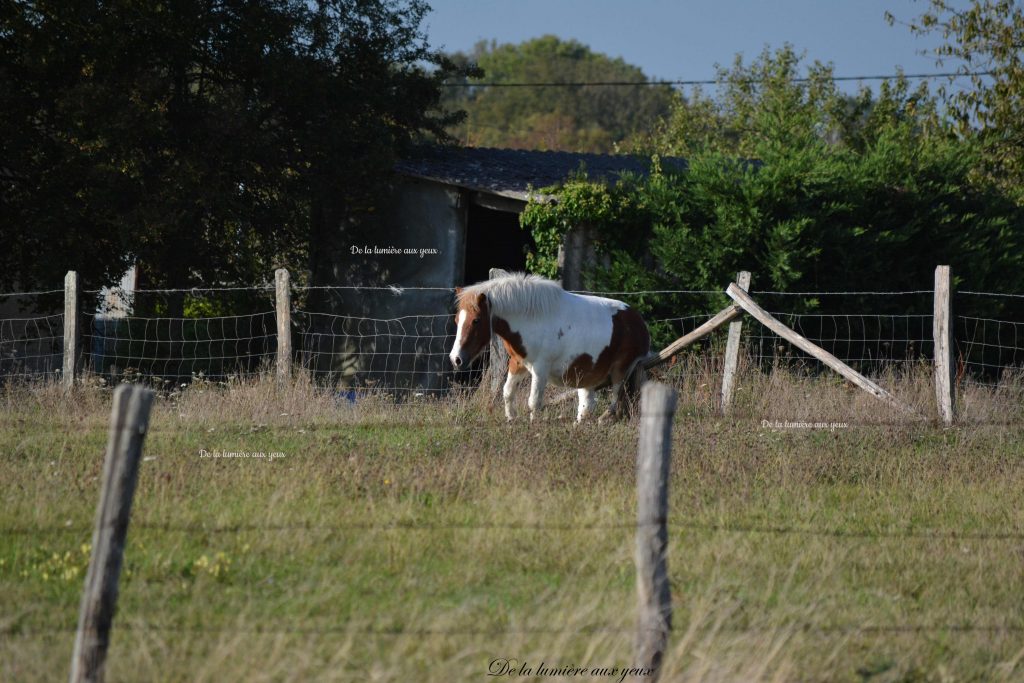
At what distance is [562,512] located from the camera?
23.0 ft

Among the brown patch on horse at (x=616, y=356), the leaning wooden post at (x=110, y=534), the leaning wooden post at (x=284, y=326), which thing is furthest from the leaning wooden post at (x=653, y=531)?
the leaning wooden post at (x=284, y=326)

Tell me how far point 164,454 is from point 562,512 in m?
3.49

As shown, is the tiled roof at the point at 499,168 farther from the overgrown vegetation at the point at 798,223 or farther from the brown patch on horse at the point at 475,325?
the brown patch on horse at the point at 475,325

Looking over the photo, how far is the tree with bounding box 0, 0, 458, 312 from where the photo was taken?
14984 millimetres

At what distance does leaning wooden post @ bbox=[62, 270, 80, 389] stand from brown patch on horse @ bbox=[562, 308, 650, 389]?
5.81 meters

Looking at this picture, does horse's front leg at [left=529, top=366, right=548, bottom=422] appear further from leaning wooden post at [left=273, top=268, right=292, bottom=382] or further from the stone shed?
the stone shed

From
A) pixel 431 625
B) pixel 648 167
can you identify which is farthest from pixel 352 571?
pixel 648 167

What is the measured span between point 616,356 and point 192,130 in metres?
8.70

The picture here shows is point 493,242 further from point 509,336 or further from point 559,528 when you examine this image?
point 559,528

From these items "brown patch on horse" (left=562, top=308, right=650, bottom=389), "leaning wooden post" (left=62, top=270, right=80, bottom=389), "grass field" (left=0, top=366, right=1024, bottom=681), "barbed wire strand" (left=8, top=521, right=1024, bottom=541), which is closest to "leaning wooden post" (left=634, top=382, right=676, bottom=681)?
"grass field" (left=0, top=366, right=1024, bottom=681)

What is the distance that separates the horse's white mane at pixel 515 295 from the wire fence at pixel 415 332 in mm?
1764

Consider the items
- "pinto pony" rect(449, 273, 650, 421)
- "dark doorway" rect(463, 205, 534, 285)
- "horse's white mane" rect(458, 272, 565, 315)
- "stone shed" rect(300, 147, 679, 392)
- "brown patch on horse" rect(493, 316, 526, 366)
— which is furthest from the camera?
"dark doorway" rect(463, 205, 534, 285)

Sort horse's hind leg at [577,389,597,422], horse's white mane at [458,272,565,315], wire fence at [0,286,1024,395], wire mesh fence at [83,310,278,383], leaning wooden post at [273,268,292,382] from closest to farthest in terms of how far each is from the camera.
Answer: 1. horse's white mane at [458,272,565,315]
2. horse's hind leg at [577,389,597,422]
3. leaning wooden post at [273,268,292,382]
4. wire fence at [0,286,1024,395]
5. wire mesh fence at [83,310,278,383]

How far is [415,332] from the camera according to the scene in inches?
675
